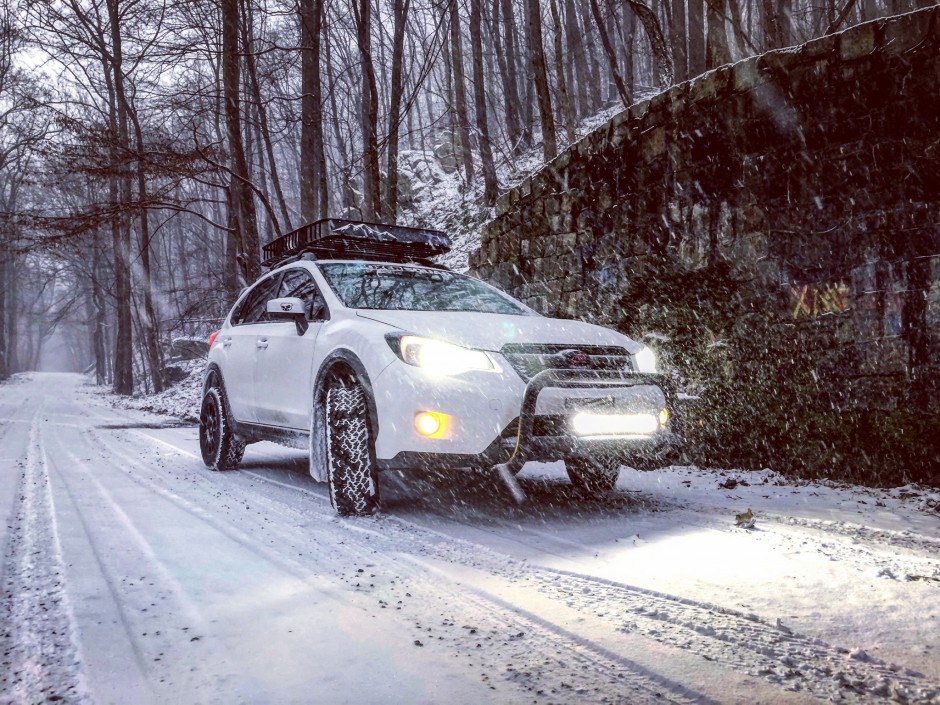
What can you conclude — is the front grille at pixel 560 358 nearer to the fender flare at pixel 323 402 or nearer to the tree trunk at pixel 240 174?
the fender flare at pixel 323 402

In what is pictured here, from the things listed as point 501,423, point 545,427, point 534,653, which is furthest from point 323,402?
point 534,653

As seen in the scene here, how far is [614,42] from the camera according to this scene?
27531mm

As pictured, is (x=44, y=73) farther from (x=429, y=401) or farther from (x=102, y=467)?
(x=429, y=401)

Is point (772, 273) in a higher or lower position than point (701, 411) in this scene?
higher

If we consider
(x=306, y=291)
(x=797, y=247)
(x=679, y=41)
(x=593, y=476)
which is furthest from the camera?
(x=679, y=41)

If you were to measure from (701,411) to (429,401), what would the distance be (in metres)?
3.15

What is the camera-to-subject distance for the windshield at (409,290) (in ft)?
16.2

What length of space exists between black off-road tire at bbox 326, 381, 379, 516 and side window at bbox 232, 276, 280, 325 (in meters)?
2.11

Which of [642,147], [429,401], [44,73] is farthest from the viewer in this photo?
[44,73]

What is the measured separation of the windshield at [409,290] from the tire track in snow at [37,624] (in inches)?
89.9

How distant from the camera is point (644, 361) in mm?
4582

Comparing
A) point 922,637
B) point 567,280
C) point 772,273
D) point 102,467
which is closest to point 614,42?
point 567,280

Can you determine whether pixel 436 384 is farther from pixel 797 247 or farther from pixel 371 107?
pixel 371 107

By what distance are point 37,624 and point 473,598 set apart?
1.55 metres
